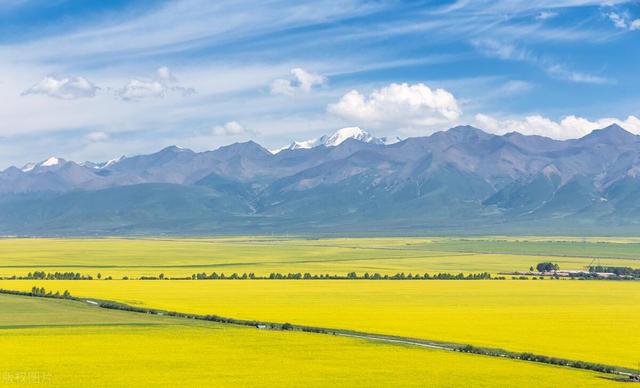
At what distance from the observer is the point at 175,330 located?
7081 cm

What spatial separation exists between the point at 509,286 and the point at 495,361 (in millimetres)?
65039

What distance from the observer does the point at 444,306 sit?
9156 centimetres

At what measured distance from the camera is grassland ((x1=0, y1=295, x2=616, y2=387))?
4844cm

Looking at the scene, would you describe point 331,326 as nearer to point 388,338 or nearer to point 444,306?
point 388,338

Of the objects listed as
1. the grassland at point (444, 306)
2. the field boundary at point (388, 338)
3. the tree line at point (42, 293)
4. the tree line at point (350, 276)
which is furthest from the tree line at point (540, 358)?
the tree line at point (350, 276)

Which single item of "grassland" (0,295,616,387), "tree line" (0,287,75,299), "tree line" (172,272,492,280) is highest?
"tree line" (172,272,492,280)

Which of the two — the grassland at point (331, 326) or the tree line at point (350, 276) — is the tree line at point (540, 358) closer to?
the grassland at point (331, 326)

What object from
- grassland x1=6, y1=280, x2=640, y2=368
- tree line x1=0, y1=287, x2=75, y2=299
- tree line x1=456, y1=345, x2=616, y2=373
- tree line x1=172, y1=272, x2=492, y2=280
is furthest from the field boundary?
tree line x1=172, y1=272, x2=492, y2=280

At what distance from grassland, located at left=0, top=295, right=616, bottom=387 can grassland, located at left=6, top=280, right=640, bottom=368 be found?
6.20m

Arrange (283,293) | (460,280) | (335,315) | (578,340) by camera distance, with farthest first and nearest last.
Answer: (460,280) → (283,293) → (335,315) → (578,340)

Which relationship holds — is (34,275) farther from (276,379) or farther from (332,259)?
(276,379)

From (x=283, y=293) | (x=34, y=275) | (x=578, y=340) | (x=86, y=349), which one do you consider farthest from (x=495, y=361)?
(x=34, y=275)

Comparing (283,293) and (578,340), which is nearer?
(578,340)

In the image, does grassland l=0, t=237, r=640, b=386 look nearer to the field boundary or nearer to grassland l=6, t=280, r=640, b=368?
grassland l=6, t=280, r=640, b=368
